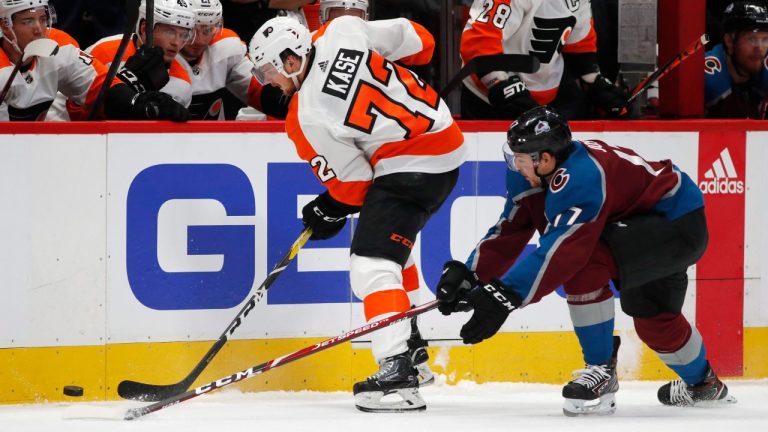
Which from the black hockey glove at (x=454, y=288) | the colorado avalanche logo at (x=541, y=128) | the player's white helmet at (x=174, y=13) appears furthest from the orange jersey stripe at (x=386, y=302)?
the player's white helmet at (x=174, y=13)

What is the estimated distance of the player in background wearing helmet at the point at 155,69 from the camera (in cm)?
415

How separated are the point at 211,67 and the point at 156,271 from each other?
0.86 metres

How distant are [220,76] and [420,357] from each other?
1281 millimetres

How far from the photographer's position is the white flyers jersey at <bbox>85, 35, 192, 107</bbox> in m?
4.52

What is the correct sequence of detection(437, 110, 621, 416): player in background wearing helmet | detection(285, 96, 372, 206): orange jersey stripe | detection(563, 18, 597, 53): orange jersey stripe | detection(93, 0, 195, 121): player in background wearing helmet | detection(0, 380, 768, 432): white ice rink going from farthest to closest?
detection(563, 18, 597, 53): orange jersey stripe < detection(93, 0, 195, 121): player in background wearing helmet < detection(285, 96, 372, 206): orange jersey stripe < detection(437, 110, 621, 416): player in background wearing helmet < detection(0, 380, 768, 432): white ice rink

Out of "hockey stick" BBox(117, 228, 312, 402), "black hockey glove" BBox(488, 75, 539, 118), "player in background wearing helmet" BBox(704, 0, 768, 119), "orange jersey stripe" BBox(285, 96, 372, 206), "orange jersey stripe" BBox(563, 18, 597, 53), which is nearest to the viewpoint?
"orange jersey stripe" BBox(285, 96, 372, 206)

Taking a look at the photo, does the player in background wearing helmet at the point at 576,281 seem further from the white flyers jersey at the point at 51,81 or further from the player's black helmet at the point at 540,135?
the white flyers jersey at the point at 51,81

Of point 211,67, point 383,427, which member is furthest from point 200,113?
point 383,427

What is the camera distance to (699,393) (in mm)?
3979

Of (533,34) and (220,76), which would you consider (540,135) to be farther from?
(220,76)

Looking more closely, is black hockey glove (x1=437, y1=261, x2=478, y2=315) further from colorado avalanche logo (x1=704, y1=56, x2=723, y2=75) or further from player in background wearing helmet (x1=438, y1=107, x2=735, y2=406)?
colorado avalanche logo (x1=704, y1=56, x2=723, y2=75)

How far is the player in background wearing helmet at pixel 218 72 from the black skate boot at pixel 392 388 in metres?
1.16

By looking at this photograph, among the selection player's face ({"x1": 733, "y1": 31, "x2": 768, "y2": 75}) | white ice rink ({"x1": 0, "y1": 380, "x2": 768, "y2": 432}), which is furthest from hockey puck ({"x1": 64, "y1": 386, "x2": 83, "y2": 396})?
player's face ({"x1": 733, "y1": 31, "x2": 768, "y2": 75})

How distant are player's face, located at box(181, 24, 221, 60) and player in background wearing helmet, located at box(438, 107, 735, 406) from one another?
133cm
